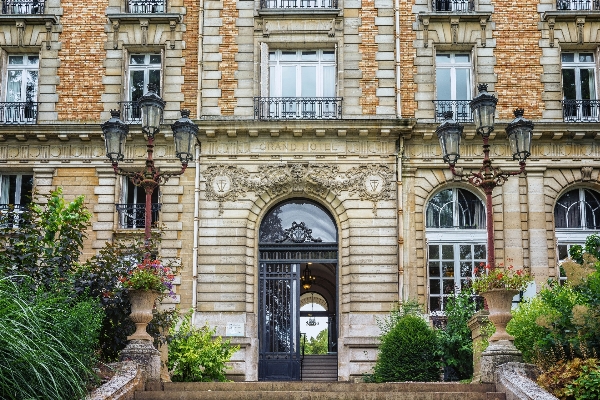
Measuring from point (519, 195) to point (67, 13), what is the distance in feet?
42.9

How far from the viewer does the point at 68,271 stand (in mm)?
14719

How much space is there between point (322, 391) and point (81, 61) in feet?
44.8

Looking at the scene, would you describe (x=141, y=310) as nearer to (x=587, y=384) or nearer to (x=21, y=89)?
(x=587, y=384)

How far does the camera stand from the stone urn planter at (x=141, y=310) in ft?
47.3

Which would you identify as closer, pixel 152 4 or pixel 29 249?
pixel 29 249

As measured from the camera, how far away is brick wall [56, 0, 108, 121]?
76.3ft

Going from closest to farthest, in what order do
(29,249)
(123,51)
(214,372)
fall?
1. (29,249)
2. (214,372)
3. (123,51)

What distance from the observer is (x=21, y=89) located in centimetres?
2386

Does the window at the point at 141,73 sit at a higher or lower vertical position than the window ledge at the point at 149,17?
lower

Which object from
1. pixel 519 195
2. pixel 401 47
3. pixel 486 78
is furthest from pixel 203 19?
pixel 519 195

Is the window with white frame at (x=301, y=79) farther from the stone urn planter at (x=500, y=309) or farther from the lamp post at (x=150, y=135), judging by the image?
the stone urn planter at (x=500, y=309)

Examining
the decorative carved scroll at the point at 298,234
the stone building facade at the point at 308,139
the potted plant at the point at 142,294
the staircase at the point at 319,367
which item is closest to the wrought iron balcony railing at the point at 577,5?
the stone building facade at the point at 308,139

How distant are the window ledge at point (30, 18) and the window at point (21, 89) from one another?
38.7 inches

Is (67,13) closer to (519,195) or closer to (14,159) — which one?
(14,159)
